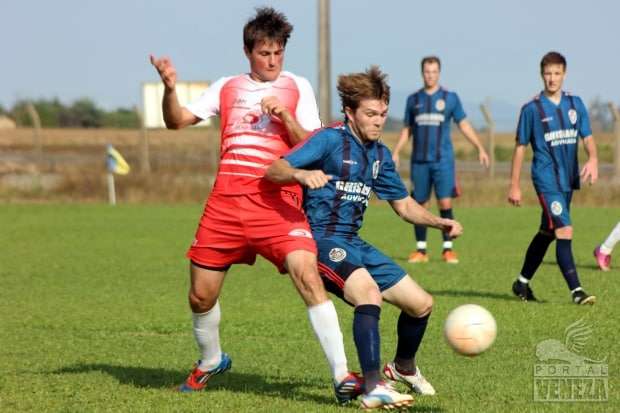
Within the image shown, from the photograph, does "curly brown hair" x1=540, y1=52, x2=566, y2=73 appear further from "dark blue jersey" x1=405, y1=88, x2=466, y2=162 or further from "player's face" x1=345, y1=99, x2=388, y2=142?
"dark blue jersey" x1=405, y1=88, x2=466, y2=162

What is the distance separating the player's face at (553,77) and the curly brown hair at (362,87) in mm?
4184

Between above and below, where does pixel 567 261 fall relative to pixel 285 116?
below

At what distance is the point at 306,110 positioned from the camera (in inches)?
272

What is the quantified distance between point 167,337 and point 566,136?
412 cm

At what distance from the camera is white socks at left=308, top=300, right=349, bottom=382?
629 cm

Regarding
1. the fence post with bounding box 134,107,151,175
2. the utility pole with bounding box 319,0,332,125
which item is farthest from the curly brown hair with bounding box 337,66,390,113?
the fence post with bounding box 134,107,151,175

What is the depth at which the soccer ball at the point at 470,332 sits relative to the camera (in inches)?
257

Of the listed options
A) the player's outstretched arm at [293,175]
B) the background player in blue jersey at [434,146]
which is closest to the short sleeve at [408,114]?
the background player in blue jersey at [434,146]

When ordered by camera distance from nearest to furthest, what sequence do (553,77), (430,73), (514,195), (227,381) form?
(227,381)
(553,77)
(514,195)
(430,73)

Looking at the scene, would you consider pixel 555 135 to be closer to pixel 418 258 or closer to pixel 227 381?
pixel 227 381

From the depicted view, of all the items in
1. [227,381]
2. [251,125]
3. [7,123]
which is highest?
[251,125]

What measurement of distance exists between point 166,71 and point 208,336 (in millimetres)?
1703

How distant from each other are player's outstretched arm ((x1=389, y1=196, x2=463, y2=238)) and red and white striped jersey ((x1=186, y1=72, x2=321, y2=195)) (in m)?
0.67

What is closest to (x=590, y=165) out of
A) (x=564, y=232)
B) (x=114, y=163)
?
(x=564, y=232)
